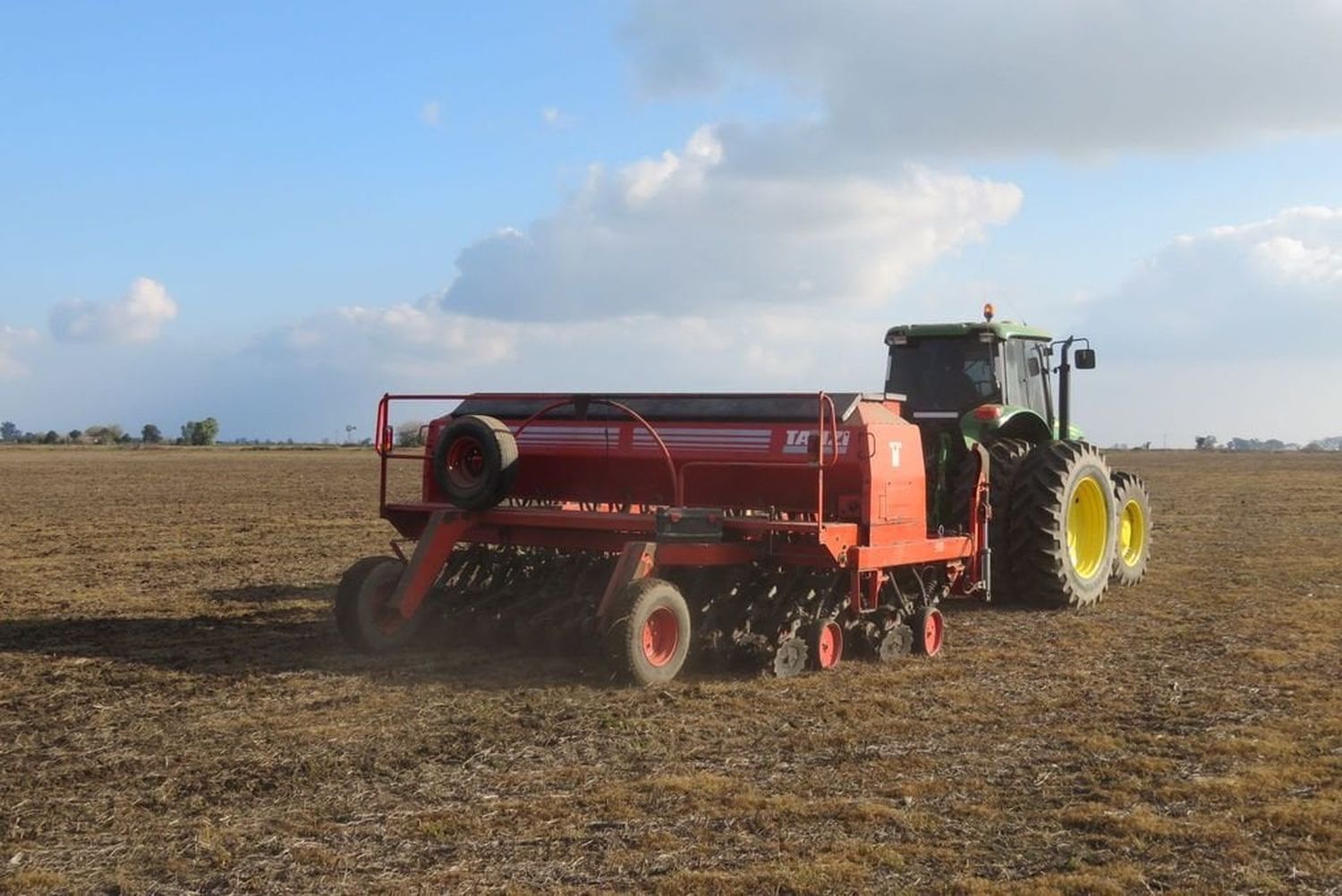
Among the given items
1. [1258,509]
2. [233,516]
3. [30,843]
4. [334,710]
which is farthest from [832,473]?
[1258,509]

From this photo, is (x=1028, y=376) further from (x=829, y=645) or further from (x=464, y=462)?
(x=464, y=462)

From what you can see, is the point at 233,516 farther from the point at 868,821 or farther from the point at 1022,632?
the point at 868,821

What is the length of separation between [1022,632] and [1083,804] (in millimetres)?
4562

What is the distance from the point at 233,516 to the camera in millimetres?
20609

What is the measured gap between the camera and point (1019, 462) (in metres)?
10.5

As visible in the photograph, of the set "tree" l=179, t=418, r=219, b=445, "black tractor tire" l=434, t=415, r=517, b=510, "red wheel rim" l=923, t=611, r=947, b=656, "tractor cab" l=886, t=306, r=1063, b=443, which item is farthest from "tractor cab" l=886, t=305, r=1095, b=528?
"tree" l=179, t=418, r=219, b=445

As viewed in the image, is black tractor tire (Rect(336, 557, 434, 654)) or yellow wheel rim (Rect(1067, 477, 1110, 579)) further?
yellow wheel rim (Rect(1067, 477, 1110, 579))

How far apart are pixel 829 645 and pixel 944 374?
13.5 ft

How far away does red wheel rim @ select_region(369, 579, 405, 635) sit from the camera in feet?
27.7

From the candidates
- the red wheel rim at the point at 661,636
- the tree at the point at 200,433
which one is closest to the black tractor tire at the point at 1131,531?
the red wheel rim at the point at 661,636

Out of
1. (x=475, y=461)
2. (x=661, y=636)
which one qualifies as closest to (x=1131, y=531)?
(x=661, y=636)

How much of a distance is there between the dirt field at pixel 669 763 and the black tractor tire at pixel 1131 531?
1.74m

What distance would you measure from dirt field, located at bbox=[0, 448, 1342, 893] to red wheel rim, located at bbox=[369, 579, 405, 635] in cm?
36

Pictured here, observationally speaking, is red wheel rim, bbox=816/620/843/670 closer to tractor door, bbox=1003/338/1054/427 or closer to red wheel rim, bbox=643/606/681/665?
red wheel rim, bbox=643/606/681/665
